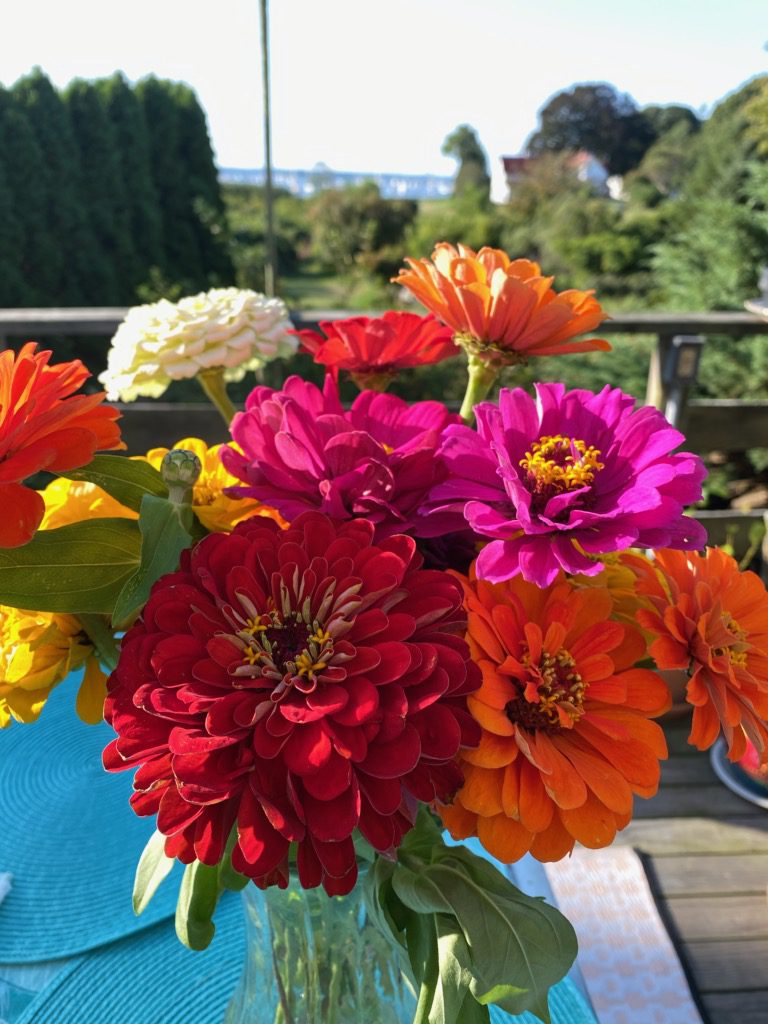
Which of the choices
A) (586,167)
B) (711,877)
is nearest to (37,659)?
(711,877)

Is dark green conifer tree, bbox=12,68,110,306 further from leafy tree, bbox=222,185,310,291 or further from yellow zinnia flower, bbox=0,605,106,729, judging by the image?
yellow zinnia flower, bbox=0,605,106,729

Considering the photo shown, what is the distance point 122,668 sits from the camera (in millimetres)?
285

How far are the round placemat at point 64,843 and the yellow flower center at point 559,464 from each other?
523mm

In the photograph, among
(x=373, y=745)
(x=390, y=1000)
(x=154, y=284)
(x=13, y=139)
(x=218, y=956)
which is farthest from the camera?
(x=154, y=284)

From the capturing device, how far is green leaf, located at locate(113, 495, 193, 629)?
0.32m

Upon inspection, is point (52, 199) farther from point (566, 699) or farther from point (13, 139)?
point (566, 699)

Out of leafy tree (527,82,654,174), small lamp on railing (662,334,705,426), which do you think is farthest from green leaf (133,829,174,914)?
leafy tree (527,82,654,174)

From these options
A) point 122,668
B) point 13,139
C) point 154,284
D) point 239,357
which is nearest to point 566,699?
point 122,668

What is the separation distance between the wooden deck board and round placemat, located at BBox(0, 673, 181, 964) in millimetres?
601

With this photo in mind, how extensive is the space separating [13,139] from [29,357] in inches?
235

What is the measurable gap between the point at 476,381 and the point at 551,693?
0.65ft

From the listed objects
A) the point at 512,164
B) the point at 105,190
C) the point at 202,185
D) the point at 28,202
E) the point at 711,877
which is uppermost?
the point at 512,164

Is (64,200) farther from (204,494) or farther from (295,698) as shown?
(295,698)

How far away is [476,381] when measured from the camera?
45cm
